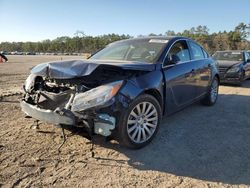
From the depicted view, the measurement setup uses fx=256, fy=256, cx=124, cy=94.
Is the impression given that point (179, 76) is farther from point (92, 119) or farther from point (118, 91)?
point (92, 119)

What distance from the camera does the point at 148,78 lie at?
396 centimetres

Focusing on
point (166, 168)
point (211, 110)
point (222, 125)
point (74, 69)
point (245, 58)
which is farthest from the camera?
point (245, 58)

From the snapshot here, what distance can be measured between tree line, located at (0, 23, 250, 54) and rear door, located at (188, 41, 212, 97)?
19500 millimetres

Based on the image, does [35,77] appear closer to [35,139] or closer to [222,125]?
[35,139]

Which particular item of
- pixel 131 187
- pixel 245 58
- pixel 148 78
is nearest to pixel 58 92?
pixel 148 78

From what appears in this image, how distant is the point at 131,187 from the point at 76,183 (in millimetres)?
635

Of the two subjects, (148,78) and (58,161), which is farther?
(148,78)

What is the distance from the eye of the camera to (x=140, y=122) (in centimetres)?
386

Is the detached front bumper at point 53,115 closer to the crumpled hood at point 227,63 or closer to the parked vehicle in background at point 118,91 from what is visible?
the parked vehicle in background at point 118,91

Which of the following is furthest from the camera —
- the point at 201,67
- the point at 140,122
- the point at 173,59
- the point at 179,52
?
the point at 201,67

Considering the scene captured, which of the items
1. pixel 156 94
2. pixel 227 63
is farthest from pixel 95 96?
pixel 227 63

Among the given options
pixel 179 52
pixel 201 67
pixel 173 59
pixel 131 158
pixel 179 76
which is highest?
pixel 179 52

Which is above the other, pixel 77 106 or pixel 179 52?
pixel 179 52

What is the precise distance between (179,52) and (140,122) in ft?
6.35
